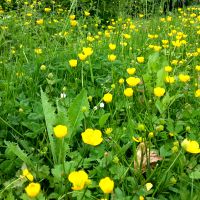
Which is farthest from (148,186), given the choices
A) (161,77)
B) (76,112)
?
(161,77)

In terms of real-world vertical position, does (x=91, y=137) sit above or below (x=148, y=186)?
above

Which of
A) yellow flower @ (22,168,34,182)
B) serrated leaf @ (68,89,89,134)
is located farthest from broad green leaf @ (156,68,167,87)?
yellow flower @ (22,168,34,182)

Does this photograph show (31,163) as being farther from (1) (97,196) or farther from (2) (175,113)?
(2) (175,113)

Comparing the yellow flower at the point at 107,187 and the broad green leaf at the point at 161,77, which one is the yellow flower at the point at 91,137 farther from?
the broad green leaf at the point at 161,77

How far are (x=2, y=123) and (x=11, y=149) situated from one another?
1.02ft

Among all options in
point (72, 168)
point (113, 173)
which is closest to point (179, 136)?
point (113, 173)

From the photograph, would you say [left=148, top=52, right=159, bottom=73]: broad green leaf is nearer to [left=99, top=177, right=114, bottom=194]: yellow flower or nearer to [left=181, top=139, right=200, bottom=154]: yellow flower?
[left=181, top=139, right=200, bottom=154]: yellow flower

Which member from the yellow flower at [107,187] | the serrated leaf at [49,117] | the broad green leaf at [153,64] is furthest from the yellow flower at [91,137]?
the broad green leaf at [153,64]

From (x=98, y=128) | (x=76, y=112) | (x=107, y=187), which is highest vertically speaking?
(x=107, y=187)

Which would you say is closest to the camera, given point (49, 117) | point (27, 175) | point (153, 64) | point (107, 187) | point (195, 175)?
point (107, 187)

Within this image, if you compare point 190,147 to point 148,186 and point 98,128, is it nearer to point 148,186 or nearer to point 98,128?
point 148,186

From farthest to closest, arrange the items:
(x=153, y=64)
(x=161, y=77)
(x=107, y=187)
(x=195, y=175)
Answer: (x=153, y=64) → (x=161, y=77) → (x=195, y=175) → (x=107, y=187)

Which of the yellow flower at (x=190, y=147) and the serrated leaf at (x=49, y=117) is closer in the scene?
the yellow flower at (x=190, y=147)

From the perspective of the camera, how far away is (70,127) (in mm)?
1679
